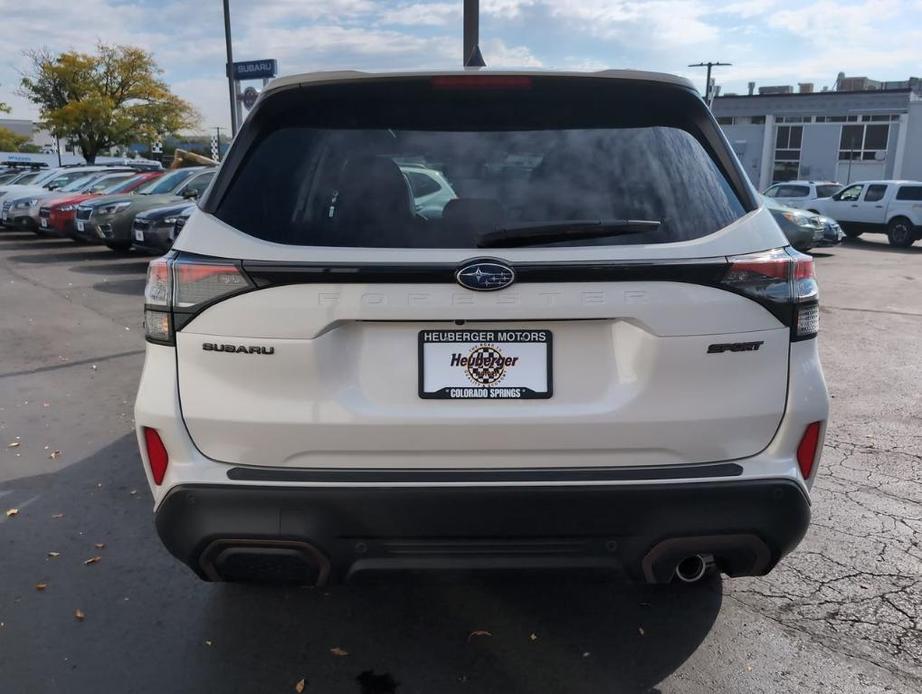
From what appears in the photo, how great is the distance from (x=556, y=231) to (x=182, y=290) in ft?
3.57

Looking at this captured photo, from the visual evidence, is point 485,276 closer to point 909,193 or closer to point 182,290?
point 182,290

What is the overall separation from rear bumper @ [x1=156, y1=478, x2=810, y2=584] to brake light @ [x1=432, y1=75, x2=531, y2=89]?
3.98 feet

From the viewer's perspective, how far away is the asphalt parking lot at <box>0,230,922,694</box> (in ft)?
9.03

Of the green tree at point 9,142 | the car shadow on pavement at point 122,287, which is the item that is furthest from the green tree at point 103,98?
the car shadow on pavement at point 122,287

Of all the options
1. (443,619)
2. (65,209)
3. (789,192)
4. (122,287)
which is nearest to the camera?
(443,619)

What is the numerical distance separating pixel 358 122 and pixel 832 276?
45.2 feet

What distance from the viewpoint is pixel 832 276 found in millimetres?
14453

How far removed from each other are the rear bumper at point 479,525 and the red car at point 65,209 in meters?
16.6

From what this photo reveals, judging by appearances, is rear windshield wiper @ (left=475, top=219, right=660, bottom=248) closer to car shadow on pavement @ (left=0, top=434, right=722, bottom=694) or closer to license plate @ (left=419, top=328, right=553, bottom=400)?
license plate @ (left=419, top=328, right=553, bottom=400)

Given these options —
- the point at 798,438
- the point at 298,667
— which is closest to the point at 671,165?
the point at 798,438

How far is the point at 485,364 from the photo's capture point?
2.31m

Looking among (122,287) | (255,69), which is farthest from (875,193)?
(122,287)

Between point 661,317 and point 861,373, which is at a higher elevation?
point 661,317

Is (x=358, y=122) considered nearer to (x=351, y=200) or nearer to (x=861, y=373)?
(x=351, y=200)
